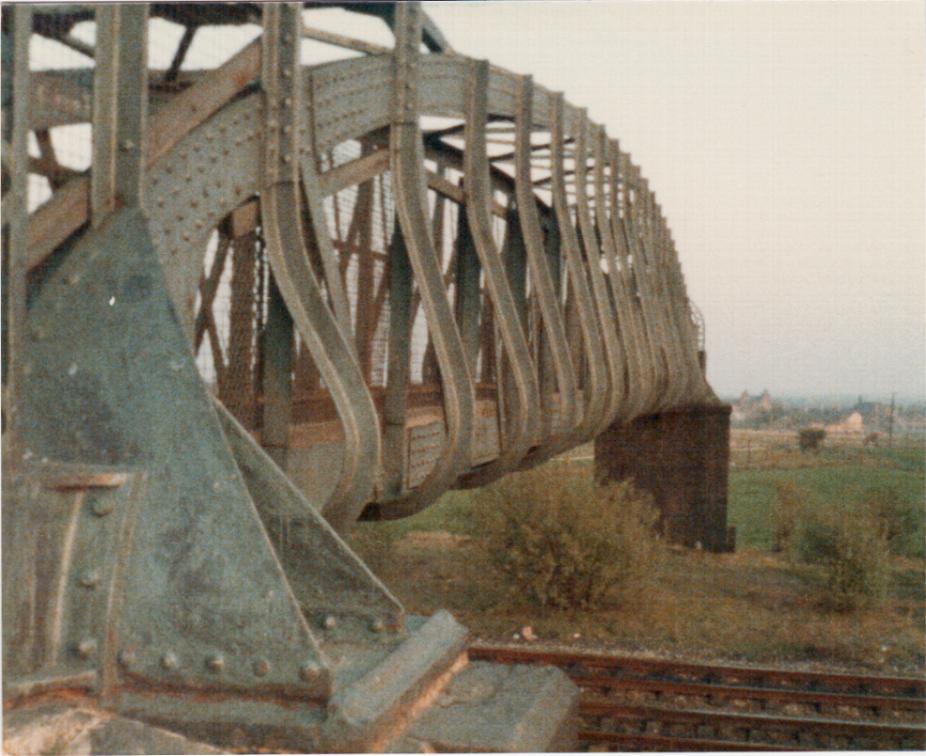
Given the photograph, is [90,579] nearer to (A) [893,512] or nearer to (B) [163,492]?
(B) [163,492]

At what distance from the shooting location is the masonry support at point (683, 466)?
73.6ft

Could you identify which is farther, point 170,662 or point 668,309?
point 668,309

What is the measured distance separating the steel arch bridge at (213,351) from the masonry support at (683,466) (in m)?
16.4

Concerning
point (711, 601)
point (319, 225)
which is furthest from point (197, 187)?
point (711, 601)

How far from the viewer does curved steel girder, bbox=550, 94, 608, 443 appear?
30.0 ft

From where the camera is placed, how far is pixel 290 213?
4.18 m

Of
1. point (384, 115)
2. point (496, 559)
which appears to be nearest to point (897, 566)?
point (496, 559)

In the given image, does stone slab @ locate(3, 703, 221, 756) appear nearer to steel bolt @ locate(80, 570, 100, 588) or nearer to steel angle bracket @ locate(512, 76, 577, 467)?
steel bolt @ locate(80, 570, 100, 588)

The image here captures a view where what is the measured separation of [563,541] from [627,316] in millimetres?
5758

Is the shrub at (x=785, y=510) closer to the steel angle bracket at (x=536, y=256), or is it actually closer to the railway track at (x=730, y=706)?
the railway track at (x=730, y=706)

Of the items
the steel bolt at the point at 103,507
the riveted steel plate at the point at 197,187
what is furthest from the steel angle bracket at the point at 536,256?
the steel bolt at the point at 103,507

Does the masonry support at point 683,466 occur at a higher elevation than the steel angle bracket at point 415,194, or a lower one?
lower

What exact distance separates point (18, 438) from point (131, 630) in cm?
63

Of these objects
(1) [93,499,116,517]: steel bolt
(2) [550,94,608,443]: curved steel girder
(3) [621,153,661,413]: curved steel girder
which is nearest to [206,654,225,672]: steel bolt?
(1) [93,499,116,517]: steel bolt
